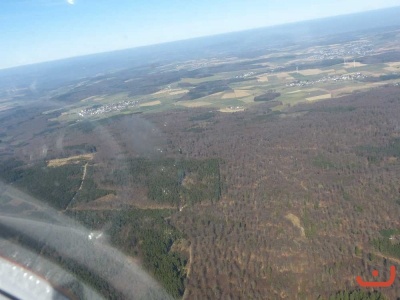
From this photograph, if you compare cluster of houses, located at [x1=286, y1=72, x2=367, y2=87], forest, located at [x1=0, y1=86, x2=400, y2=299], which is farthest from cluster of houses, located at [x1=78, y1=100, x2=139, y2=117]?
cluster of houses, located at [x1=286, y1=72, x2=367, y2=87]

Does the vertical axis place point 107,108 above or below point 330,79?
above

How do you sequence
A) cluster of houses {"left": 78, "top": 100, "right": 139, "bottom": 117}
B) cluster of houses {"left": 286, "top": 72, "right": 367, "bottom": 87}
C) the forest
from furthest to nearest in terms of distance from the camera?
cluster of houses {"left": 78, "top": 100, "right": 139, "bottom": 117}, cluster of houses {"left": 286, "top": 72, "right": 367, "bottom": 87}, the forest

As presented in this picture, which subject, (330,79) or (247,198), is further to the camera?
(330,79)

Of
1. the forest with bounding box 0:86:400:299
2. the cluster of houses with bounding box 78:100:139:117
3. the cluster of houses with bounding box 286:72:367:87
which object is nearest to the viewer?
the forest with bounding box 0:86:400:299

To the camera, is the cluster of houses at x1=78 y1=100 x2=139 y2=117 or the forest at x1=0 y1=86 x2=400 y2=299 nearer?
the forest at x1=0 y1=86 x2=400 y2=299

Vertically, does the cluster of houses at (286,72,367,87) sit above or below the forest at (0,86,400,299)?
below

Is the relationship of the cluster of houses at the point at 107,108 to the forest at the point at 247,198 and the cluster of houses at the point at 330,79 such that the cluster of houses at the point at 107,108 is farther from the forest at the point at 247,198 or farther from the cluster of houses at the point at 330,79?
the cluster of houses at the point at 330,79

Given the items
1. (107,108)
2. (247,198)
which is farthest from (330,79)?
(247,198)

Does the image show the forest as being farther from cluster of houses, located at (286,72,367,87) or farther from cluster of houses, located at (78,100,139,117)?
cluster of houses, located at (78,100,139,117)

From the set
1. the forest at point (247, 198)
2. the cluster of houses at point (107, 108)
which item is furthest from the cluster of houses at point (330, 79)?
the cluster of houses at point (107, 108)

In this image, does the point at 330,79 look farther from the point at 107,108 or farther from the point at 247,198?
the point at 247,198

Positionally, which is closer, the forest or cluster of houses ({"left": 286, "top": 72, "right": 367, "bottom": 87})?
the forest
